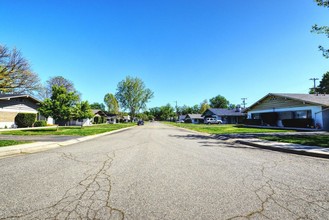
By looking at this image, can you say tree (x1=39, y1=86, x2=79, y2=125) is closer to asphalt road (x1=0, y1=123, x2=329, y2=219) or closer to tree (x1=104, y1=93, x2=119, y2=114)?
asphalt road (x1=0, y1=123, x2=329, y2=219)

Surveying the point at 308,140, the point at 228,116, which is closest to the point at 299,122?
the point at 308,140

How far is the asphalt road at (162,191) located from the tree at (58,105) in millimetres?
17631

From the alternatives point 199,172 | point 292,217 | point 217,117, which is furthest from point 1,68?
point 217,117

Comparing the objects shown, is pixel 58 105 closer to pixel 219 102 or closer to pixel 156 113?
pixel 219 102

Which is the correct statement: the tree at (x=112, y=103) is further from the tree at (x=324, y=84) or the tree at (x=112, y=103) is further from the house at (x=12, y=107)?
the tree at (x=324, y=84)

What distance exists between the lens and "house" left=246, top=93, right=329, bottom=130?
24250mm

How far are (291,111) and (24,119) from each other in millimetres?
42910

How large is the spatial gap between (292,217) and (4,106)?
36.8 metres

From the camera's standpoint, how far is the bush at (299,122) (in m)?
25.4

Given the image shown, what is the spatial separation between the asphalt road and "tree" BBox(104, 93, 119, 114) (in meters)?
76.1

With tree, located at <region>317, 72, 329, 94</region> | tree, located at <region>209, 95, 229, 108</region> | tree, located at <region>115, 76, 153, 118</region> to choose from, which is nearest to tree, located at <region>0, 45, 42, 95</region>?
tree, located at <region>115, 76, 153, 118</region>

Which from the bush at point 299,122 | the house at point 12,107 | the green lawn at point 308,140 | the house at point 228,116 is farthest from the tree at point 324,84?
the house at point 12,107

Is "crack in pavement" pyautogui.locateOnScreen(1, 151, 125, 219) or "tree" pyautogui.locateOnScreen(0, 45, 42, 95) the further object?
"tree" pyautogui.locateOnScreen(0, 45, 42, 95)

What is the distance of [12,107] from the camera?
30.0m
